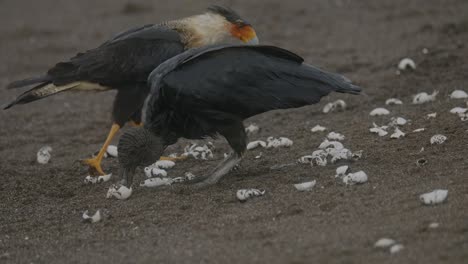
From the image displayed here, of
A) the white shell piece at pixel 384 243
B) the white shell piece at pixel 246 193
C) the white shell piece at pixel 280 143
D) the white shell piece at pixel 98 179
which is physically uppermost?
the white shell piece at pixel 384 243

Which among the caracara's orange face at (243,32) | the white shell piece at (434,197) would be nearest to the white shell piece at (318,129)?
the caracara's orange face at (243,32)

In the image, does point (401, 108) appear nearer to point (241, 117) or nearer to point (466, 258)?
point (241, 117)

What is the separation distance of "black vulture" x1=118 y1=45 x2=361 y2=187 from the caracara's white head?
5.19 ft

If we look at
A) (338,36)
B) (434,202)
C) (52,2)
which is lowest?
(52,2)

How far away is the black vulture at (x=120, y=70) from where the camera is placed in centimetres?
653

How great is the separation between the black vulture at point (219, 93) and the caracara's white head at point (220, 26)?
1.58 meters

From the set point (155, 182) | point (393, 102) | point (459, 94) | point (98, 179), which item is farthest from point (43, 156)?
point (459, 94)

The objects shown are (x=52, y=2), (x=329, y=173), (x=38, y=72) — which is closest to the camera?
(x=329, y=173)

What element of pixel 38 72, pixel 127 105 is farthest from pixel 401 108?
pixel 38 72

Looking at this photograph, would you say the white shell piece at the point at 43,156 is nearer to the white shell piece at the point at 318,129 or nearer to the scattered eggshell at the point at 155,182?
the scattered eggshell at the point at 155,182

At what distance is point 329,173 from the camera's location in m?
5.39

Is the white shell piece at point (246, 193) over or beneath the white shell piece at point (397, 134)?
beneath

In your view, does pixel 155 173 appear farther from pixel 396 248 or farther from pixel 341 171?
pixel 396 248

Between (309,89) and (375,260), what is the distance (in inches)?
76.7
